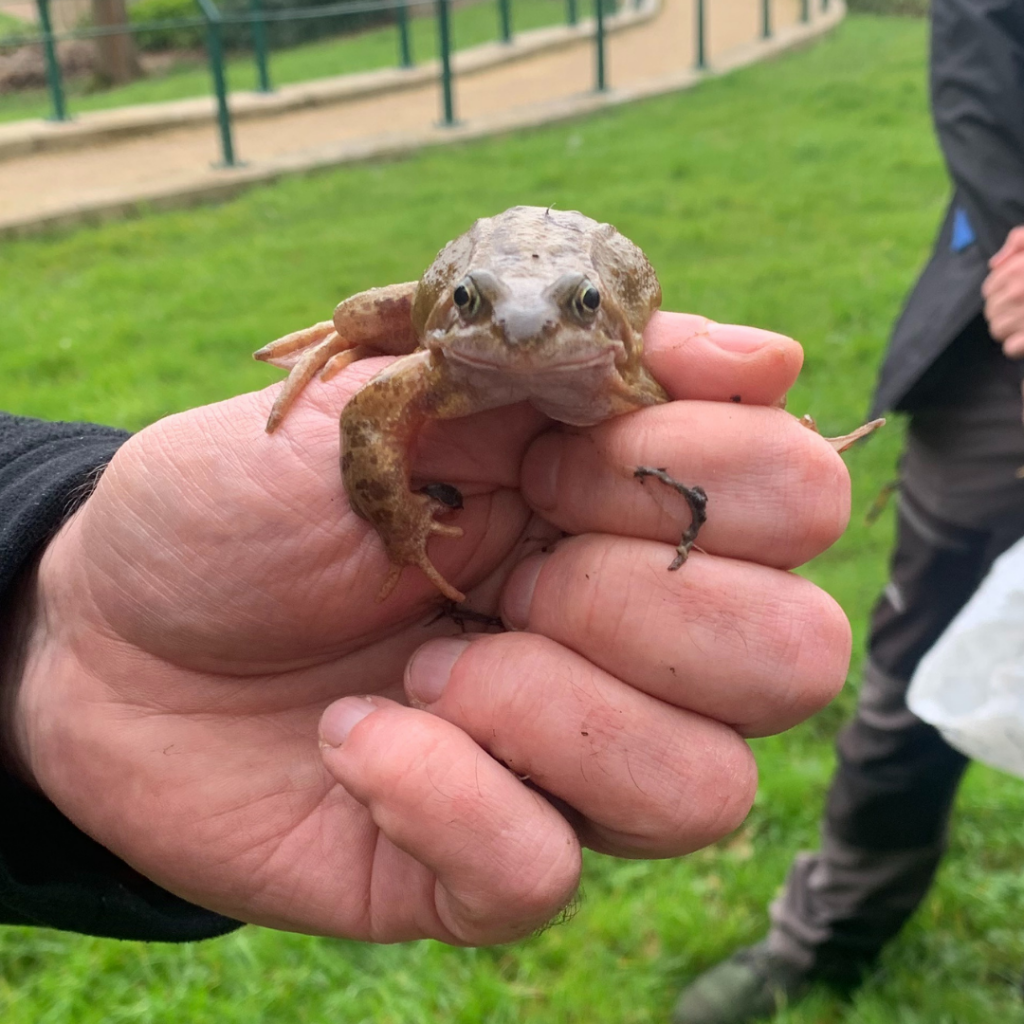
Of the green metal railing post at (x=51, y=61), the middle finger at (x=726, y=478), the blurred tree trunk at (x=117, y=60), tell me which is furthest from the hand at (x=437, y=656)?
the blurred tree trunk at (x=117, y=60)

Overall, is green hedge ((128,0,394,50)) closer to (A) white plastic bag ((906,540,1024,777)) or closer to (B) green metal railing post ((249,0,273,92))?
(B) green metal railing post ((249,0,273,92))

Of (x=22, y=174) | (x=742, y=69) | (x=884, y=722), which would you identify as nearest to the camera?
(x=884, y=722)

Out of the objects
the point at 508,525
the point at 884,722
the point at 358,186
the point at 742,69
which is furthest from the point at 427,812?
the point at 742,69

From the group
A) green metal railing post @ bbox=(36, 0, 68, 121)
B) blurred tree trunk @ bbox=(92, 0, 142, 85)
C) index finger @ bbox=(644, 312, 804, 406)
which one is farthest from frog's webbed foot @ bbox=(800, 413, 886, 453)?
blurred tree trunk @ bbox=(92, 0, 142, 85)

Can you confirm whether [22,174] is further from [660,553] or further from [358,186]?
[660,553]

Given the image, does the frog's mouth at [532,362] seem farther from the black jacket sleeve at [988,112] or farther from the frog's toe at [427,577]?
the black jacket sleeve at [988,112]

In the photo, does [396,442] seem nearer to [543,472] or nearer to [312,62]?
[543,472]
